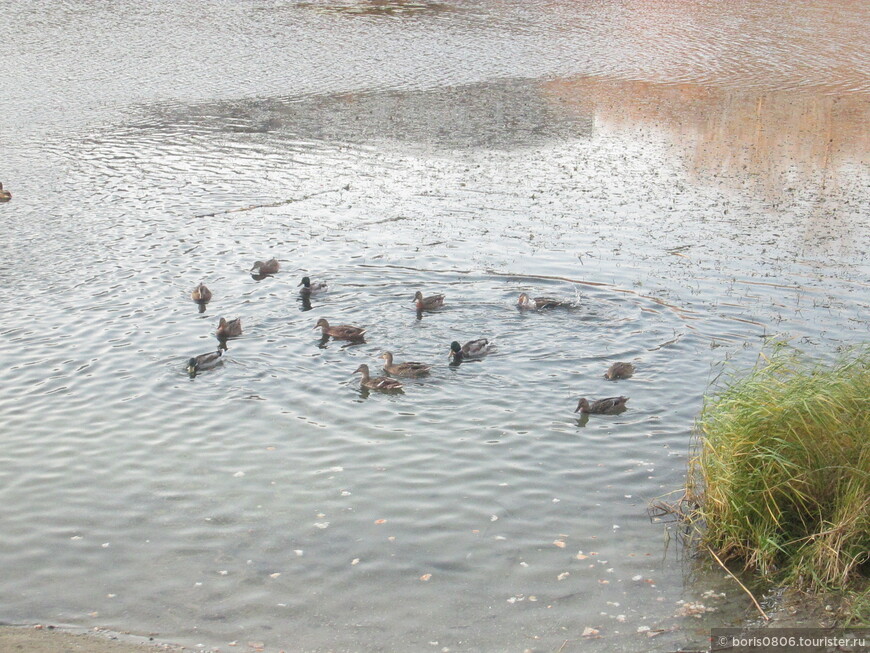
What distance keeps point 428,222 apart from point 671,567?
13.3m

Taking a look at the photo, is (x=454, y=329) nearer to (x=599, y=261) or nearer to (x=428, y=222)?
(x=599, y=261)

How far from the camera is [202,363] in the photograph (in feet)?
47.8

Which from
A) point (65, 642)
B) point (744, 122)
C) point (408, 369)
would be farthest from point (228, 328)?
point (744, 122)

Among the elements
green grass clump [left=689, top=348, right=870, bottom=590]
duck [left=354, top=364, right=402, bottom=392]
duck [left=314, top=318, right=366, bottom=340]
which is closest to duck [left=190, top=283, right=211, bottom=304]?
duck [left=314, top=318, right=366, bottom=340]

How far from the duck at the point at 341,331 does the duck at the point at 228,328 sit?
134 centimetres

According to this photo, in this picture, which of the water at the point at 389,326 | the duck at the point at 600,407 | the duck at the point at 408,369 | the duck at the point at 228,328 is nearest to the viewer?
the water at the point at 389,326

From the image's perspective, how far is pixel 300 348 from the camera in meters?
15.7

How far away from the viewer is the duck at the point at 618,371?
14195 millimetres

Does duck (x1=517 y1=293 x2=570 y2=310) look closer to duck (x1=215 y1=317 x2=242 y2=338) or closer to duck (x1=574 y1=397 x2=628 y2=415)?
duck (x1=574 y1=397 x2=628 y2=415)

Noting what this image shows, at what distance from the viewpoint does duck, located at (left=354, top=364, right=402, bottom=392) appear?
555 inches

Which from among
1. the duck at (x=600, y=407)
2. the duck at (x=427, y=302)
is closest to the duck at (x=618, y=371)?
the duck at (x=600, y=407)

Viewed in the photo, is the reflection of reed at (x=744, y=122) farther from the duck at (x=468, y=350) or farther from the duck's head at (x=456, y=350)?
the duck's head at (x=456, y=350)

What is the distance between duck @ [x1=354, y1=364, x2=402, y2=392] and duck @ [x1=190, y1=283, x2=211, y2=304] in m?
4.13

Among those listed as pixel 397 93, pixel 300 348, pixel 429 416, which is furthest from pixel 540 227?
pixel 397 93
